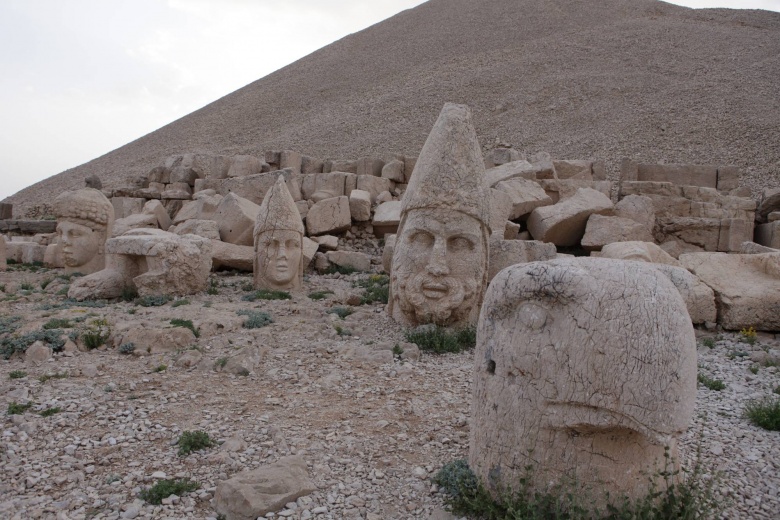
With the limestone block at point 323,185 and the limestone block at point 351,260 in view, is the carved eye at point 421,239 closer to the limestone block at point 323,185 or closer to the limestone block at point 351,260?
the limestone block at point 351,260

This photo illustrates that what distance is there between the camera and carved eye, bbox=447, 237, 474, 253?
6.43m

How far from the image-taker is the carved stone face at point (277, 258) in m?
8.65

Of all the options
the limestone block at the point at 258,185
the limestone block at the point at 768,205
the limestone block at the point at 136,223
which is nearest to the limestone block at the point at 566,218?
the limestone block at the point at 768,205

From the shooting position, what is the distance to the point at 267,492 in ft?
10.5

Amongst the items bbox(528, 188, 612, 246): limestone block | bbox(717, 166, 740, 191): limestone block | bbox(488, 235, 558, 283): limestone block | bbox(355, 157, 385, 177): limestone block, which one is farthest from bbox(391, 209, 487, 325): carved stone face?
bbox(717, 166, 740, 191): limestone block

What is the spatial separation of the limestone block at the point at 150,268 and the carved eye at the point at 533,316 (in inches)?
246

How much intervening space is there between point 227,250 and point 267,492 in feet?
24.6

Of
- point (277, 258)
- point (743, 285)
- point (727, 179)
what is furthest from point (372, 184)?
point (743, 285)

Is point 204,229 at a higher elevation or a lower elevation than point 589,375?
higher

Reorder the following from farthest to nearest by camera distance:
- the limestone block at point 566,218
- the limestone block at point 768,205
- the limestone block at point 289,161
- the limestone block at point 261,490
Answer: the limestone block at point 289,161 < the limestone block at point 768,205 < the limestone block at point 566,218 < the limestone block at point 261,490

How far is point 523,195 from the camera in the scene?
1048 centimetres

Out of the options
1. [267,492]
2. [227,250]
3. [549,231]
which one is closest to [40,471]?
[267,492]

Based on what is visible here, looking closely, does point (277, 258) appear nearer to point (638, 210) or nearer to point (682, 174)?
point (638, 210)

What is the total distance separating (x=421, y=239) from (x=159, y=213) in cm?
876
